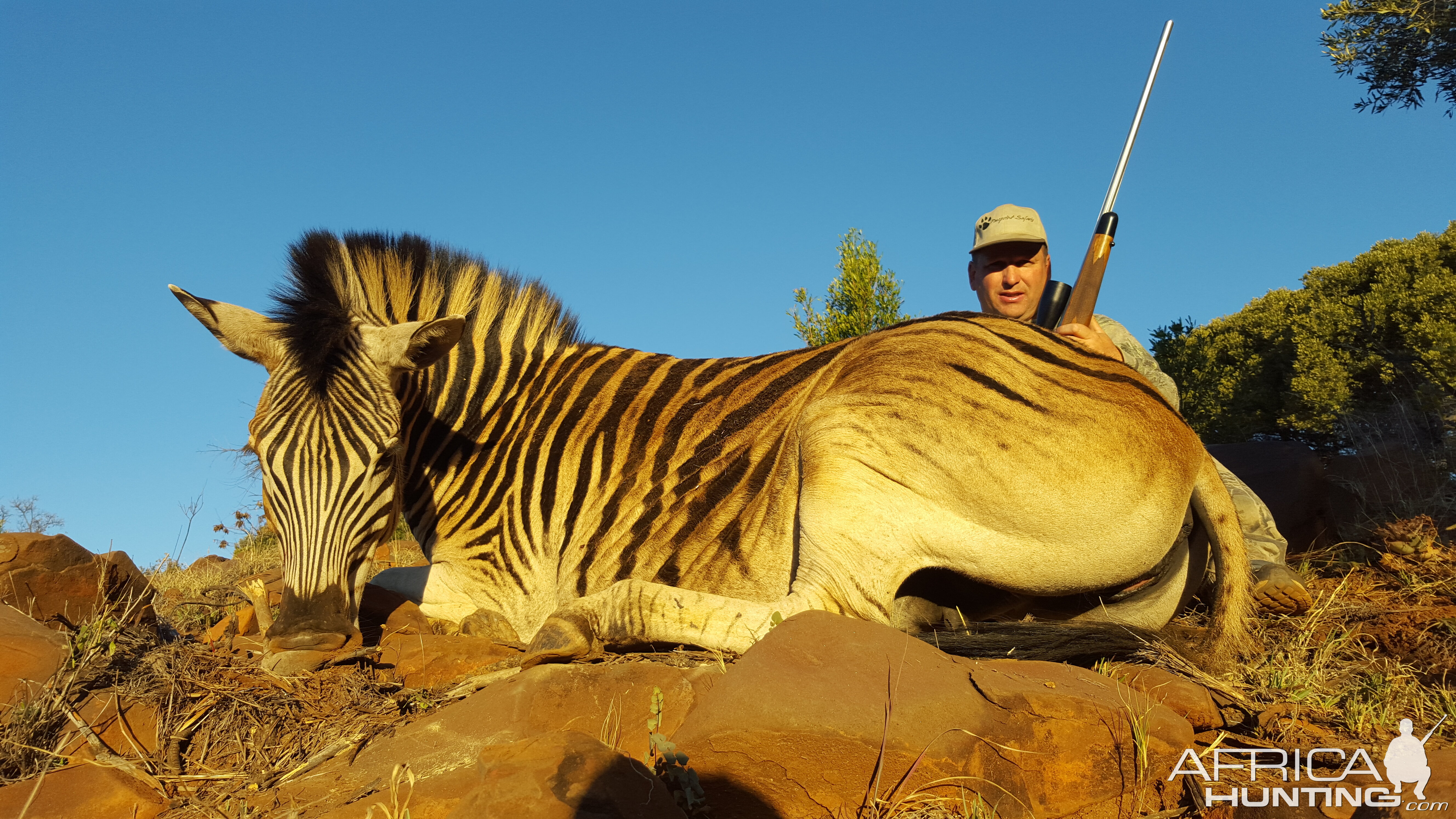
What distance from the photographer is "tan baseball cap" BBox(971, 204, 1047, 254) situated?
18.9ft

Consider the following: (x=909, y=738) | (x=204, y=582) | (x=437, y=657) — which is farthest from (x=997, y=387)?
(x=204, y=582)

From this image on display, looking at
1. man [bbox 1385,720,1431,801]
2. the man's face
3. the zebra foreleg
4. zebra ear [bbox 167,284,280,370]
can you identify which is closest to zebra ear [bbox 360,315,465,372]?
zebra ear [bbox 167,284,280,370]

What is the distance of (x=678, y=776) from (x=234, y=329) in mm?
3044

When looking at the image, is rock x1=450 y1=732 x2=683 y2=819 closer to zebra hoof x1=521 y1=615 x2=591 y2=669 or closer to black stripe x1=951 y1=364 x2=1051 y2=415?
zebra hoof x1=521 y1=615 x2=591 y2=669

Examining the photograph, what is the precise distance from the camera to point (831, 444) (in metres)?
3.25

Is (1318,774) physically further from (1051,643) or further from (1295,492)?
(1295,492)

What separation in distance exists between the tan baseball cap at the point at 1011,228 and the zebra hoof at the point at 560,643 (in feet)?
13.1

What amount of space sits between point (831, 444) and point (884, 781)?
1382 mm

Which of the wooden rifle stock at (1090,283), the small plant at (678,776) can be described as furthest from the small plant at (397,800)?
the wooden rifle stock at (1090,283)

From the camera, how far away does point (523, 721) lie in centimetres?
248

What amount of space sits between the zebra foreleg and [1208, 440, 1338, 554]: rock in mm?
4124

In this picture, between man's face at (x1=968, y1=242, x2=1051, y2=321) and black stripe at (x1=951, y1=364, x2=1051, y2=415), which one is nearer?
black stripe at (x1=951, y1=364, x2=1051, y2=415)

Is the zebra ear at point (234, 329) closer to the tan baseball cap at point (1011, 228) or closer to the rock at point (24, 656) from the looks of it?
the rock at point (24, 656)

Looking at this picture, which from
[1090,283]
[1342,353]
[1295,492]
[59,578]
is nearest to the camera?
[59,578]
